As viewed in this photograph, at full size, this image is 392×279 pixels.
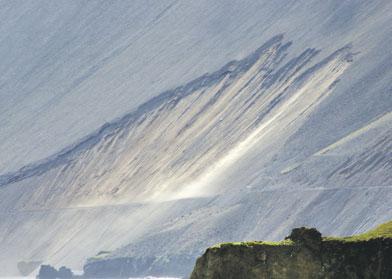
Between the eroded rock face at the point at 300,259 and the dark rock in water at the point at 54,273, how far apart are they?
136 m

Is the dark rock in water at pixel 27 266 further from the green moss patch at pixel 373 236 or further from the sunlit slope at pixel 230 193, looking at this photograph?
the green moss patch at pixel 373 236

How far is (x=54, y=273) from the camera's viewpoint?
171250 mm

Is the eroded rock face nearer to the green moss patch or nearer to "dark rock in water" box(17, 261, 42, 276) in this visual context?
the green moss patch

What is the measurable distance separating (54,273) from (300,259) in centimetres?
13842

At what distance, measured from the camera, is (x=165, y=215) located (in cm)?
17262

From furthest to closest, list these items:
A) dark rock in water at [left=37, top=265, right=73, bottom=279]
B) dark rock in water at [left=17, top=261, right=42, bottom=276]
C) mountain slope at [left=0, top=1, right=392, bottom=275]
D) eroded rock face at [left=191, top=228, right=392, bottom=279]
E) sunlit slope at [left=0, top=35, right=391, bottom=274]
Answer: dark rock in water at [left=17, top=261, right=42, bottom=276] → dark rock in water at [left=37, top=265, right=73, bottom=279] → mountain slope at [left=0, top=1, right=392, bottom=275] → sunlit slope at [left=0, top=35, right=391, bottom=274] → eroded rock face at [left=191, top=228, right=392, bottom=279]

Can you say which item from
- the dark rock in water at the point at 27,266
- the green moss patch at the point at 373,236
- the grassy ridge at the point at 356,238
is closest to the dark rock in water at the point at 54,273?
the dark rock in water at the point at 27,266

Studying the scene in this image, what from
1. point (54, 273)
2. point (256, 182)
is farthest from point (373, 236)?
point (54, 273)

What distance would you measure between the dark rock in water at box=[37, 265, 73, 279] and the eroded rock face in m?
136

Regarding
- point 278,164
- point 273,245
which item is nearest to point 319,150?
point 278,164

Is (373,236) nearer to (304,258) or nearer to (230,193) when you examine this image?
(304,258)

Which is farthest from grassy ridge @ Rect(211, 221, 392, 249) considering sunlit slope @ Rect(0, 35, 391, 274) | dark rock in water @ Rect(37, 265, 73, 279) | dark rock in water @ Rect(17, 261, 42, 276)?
dark rock in water @ Rect(17, 261, 42, 276)

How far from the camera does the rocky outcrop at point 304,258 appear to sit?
3384 centimetres

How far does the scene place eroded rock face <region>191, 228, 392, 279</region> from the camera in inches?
1331
